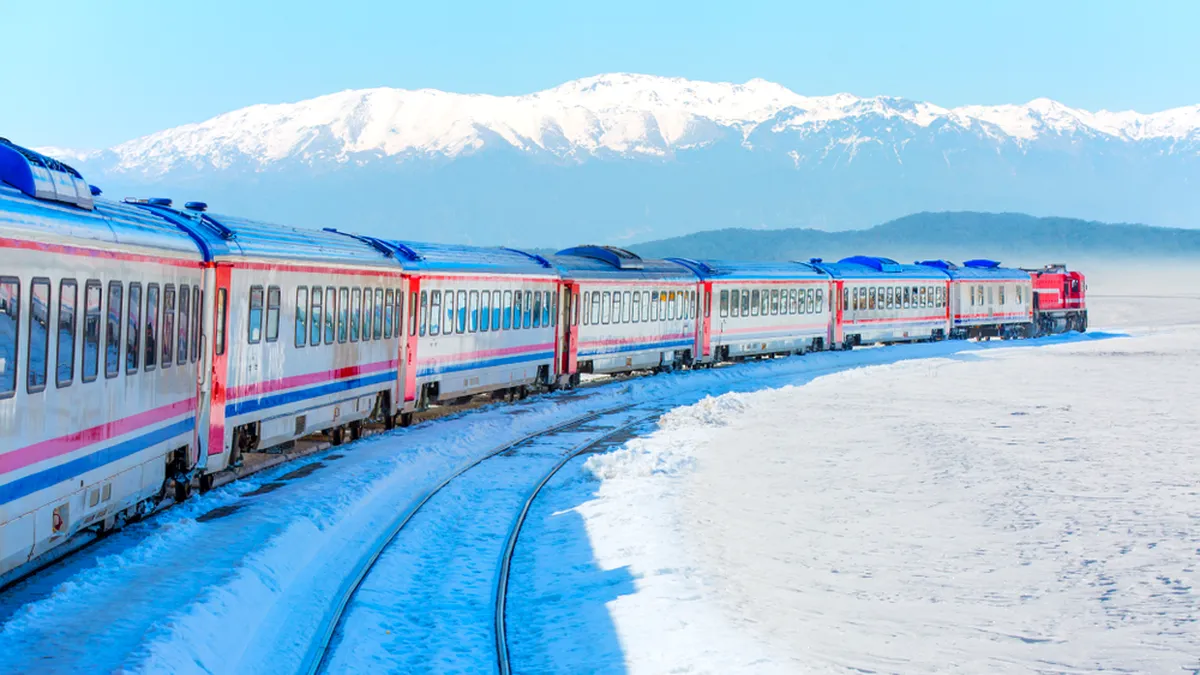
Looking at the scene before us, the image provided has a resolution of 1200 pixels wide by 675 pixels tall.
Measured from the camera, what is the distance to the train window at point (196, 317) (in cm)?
1556

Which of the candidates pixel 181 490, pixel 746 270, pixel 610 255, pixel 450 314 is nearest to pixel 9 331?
pixel 181 490

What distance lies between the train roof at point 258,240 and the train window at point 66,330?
4.76 metres

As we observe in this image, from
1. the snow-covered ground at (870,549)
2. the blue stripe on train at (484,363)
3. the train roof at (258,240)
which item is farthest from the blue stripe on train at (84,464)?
the blue stripe on train at (484,363)

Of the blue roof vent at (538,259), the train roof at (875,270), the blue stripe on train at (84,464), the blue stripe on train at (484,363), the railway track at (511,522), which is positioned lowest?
the railway track at (511,522)

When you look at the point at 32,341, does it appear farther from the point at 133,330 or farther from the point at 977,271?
the point at 977,271

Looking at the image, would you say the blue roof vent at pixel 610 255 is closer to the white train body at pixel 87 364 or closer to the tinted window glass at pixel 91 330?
the white train body at pixel 87 364

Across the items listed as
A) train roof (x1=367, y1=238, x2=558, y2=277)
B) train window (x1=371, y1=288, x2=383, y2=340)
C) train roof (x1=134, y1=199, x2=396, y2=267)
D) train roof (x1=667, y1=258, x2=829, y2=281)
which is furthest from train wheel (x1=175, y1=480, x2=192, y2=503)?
train roof (x1=667, y1=258, x2=829, y2=281)

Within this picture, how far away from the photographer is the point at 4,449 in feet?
32.4

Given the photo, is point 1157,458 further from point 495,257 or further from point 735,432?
point 495,257

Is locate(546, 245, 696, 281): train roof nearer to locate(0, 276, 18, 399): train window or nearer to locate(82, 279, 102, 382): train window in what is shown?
locate(82, 279, 102, 382): train window

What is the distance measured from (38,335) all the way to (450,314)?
54.2ft

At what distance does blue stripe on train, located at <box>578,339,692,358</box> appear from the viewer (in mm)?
35531

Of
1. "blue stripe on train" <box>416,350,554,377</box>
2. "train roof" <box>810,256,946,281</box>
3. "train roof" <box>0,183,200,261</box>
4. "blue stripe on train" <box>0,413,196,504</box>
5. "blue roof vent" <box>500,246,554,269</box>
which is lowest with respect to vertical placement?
"blue stripe on train" <box>0,413,196,504</box>

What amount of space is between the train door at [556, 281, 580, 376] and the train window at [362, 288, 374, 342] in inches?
430
